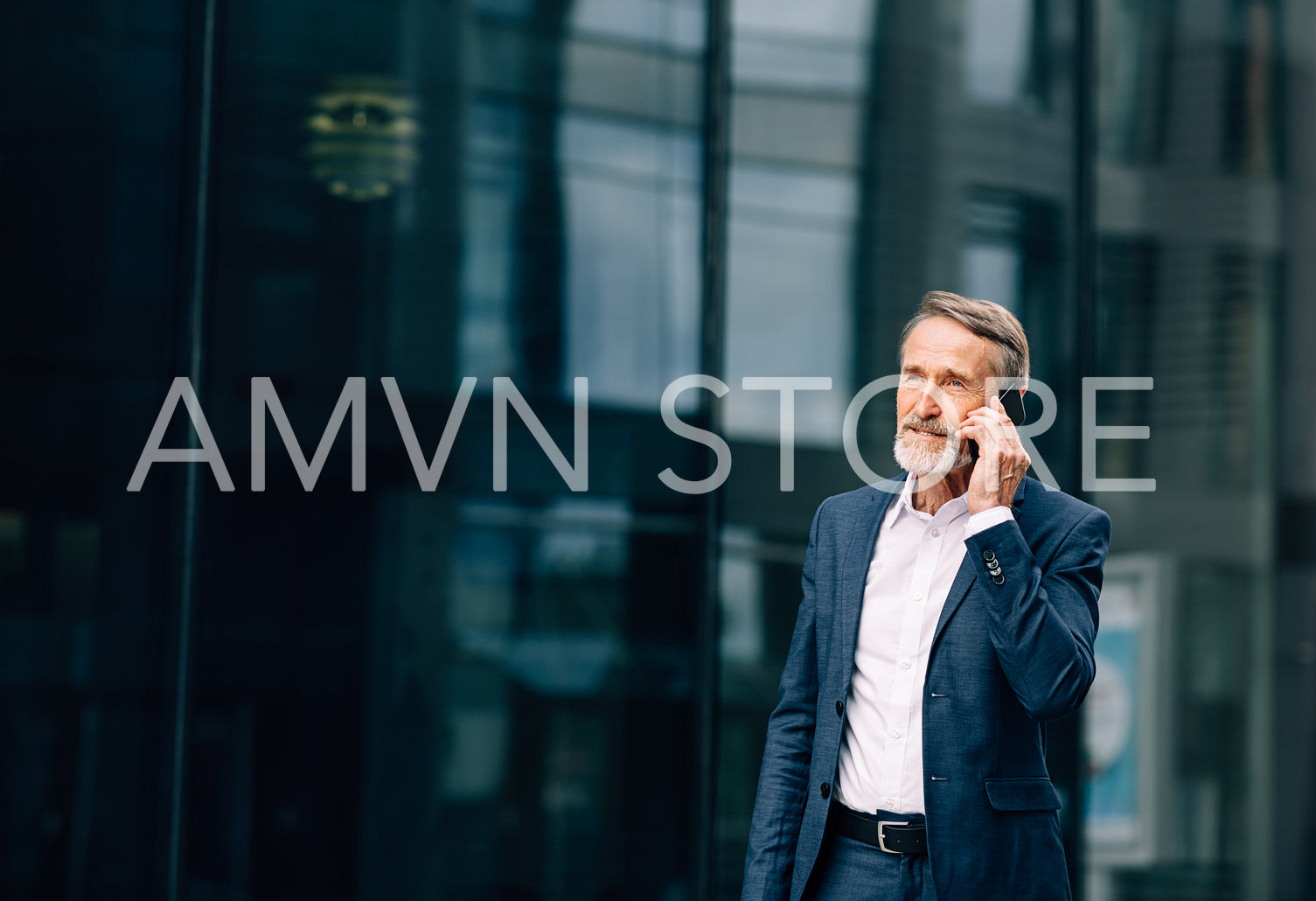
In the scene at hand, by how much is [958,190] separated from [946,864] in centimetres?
451

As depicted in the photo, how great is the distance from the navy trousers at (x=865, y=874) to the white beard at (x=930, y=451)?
0.76 metres

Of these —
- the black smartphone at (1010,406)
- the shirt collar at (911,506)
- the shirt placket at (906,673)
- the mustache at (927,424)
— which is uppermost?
the black smartphone at (1010,406)

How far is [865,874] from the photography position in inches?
109

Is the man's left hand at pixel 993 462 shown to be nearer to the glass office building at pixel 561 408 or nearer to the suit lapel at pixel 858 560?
the suit lapel at pixel 858 560

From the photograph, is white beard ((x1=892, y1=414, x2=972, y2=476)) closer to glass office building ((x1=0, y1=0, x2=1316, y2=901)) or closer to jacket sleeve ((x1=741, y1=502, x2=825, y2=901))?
jacket sleeve ((x1=741, y1=502, x2=825, y2=901))

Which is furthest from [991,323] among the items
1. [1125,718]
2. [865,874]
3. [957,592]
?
[1125,718]

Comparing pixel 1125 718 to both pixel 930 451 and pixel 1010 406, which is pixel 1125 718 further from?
pixel 930 451

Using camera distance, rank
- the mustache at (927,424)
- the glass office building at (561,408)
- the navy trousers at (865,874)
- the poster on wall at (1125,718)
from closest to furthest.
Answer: the navy trousers at (865,874) → the mustache at (927,424) → the glass office building at (561,408) → the poster on wall at (1125,718)

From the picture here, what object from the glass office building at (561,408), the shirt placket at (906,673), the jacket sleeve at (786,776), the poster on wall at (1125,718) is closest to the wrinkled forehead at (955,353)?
the shirt placket at (906,673)

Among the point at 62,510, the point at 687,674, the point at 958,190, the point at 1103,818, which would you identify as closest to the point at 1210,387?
the point at 958,190

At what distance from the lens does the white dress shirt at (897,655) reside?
2783mm

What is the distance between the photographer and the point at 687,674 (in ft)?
19.6

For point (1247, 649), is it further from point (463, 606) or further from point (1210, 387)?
point (463, 606)

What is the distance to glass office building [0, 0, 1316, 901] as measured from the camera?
5305 millimetres
